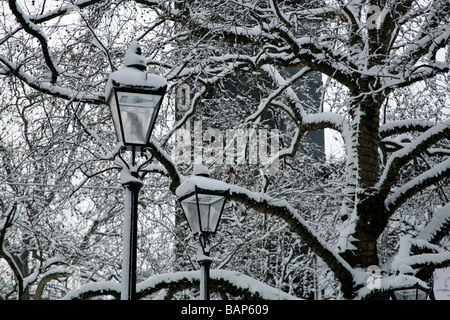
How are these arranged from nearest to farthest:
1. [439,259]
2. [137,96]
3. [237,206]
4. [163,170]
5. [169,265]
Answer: [137,96] < [439,259] < [163,170] < [237,206] < [169,265]

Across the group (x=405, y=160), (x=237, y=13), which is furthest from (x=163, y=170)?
(x=405, y=160)

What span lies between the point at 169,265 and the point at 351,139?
772 centimetres

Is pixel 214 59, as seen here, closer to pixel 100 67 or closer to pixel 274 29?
pixel 274 29

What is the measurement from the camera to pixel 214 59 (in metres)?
8.47

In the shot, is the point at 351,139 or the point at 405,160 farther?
the point at 351,139

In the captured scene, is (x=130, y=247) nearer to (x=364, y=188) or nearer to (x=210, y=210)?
(x=210, y=210)

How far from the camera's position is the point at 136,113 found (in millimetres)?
4160

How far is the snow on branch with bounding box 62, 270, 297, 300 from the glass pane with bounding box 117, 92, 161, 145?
167 inches

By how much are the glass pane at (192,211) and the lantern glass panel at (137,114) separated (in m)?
1.80

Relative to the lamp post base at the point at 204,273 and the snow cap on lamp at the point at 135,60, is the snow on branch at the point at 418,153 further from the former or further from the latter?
the snow cap on lamp at the point at 135,60

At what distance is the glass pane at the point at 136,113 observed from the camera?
13.6 ft

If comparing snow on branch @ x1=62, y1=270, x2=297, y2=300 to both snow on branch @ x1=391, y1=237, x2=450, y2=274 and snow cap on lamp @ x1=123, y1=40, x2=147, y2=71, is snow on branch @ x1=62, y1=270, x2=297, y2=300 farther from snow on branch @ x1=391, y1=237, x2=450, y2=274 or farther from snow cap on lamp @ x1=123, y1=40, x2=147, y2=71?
snow cap on lamp @ x1=123, y1=40, x2=147, y2=71

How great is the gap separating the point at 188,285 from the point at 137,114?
446 cm

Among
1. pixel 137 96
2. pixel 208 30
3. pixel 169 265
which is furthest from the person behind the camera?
pixel 169 265
